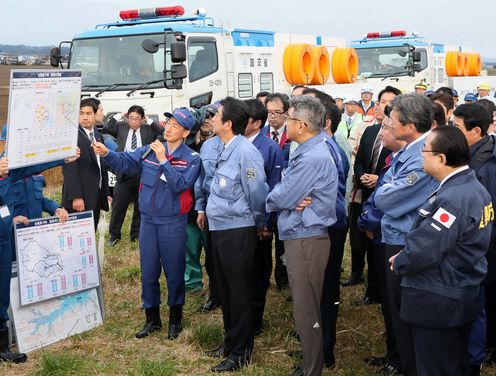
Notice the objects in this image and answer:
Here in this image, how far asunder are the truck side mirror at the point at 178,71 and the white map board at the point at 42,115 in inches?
182

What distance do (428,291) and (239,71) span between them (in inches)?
321

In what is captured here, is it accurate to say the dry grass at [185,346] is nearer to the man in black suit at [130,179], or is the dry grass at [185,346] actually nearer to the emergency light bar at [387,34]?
the man in black suit at [130,179]

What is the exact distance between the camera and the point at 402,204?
3574 millimetres

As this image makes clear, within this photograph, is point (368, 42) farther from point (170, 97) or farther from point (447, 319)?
point (447, 319)

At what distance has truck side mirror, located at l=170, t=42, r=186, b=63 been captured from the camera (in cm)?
895

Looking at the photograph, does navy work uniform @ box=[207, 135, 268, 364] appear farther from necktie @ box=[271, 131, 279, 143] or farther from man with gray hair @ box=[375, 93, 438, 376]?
necktie @ box=[271, 131, 279, 143]

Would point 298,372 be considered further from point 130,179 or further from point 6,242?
point 130,179

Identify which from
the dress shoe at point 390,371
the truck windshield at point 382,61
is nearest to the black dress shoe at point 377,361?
the dress shoe at point 390,371

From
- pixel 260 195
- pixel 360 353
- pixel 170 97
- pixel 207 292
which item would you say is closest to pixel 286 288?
pixel 207 292

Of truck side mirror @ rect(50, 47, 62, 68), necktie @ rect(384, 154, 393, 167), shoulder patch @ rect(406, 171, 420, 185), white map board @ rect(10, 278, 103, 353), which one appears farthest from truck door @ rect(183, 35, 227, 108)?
shoulder patch @ rect(406, 171, 420, 185)

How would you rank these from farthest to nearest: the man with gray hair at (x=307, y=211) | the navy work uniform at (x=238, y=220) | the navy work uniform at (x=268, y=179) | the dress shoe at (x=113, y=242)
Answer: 1. the dress shoe at (x=113, y=242)
2. the navy work uniform at (x=268, y=179)
3. the navy work uniform at (x=238, y=220)
4. the man with gray hair at (x=307, y=211)

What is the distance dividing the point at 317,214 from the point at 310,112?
63cm

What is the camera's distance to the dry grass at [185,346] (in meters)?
4.46

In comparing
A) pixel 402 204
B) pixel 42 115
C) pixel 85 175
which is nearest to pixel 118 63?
pixel 85 175
